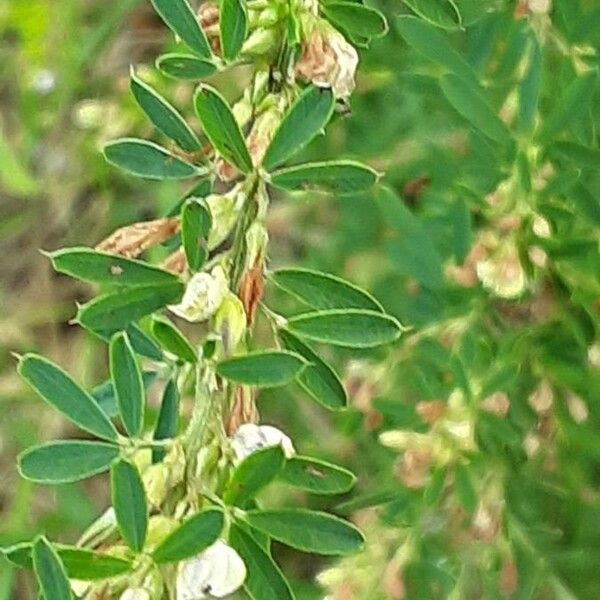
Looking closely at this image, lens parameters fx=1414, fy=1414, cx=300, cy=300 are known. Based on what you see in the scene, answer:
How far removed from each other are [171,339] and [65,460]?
2.6 inches

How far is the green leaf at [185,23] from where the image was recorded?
588 millimetres

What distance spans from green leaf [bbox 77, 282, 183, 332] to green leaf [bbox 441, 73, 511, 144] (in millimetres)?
358

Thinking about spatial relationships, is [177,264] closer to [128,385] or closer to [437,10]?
[128,385]

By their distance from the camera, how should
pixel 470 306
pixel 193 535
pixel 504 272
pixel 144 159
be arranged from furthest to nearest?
pixel 470 306 → pixel 504 272 → pixel 144 159 → pixel 193 535

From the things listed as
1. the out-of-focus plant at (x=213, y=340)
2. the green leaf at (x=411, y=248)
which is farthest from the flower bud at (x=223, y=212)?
the green leaf at (x=411, y=248)

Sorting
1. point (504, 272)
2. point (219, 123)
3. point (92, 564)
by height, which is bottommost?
point (504, 272)

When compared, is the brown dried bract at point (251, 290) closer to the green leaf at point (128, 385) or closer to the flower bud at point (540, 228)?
the green leaf at point (128, 385)

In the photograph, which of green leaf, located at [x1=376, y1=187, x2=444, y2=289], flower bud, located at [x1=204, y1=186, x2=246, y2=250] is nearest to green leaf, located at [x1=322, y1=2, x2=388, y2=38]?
flower bud, located at [x1=204, y1=186, x2=246, y2=250]

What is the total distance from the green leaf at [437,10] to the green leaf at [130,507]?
0.27 m

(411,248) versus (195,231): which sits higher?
(195,231)

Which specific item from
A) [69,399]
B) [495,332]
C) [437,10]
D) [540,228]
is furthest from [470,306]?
[69,399]

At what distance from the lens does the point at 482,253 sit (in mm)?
878

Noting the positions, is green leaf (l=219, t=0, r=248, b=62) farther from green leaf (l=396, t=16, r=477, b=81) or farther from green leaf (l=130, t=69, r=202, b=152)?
green leaf (l=396, t=16, r=477, b=81)

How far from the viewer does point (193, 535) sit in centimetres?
49
